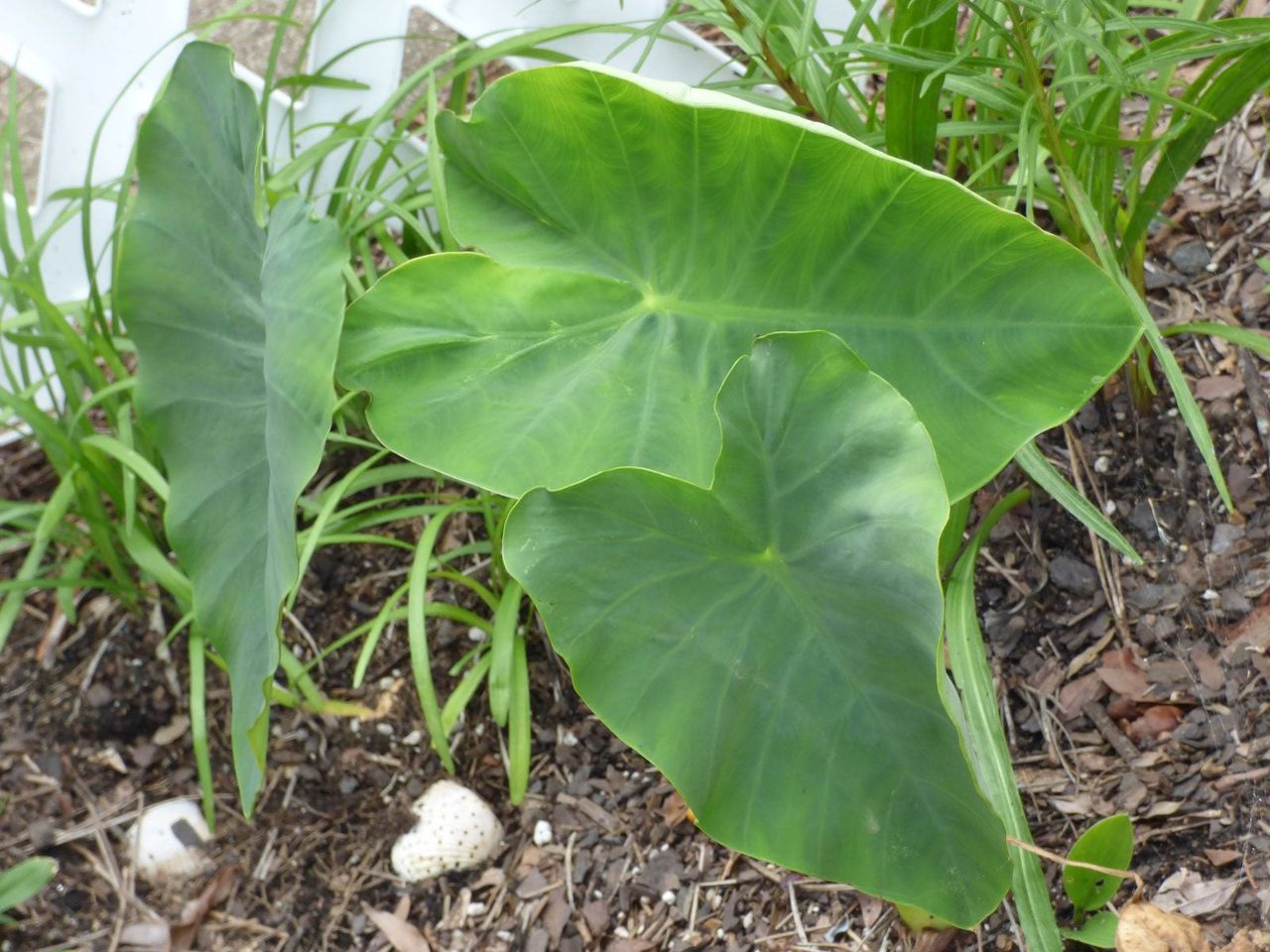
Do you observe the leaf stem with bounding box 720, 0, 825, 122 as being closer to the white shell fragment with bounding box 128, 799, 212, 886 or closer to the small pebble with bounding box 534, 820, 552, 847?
the small pebble with bounding box 534, 820, 552, 847

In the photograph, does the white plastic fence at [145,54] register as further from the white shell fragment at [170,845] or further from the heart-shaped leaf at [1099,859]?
the heart-shaped leaf at [1099,859]

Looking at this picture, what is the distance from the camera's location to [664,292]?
1.00 m

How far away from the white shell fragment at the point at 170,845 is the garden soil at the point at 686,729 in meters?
0.02

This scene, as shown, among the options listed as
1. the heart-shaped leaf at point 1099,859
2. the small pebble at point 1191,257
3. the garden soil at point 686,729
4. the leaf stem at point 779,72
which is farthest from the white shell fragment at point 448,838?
the small pebble at point 1191,257

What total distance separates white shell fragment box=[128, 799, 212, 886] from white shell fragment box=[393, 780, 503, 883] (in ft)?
0.94

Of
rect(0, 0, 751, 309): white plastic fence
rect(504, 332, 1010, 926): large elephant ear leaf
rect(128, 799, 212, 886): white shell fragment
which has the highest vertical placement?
rect(0, 0, 751, 309): white plastic fence

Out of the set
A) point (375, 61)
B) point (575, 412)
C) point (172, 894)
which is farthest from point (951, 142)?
point (172, 894)

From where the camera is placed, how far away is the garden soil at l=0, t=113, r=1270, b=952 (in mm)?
1089

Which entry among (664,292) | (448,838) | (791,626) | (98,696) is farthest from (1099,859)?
(98,696)

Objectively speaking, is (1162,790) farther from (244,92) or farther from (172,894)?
(172,894)

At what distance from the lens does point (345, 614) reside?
1.59 metres

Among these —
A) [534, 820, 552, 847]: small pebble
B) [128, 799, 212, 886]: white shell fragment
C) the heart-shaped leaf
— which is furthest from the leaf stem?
[128, 799, 212, 886]: white shell fragment

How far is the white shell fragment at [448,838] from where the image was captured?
1.33 m

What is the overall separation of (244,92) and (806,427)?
61 centimetres
